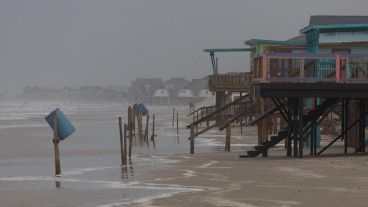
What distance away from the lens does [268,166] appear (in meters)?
18.7

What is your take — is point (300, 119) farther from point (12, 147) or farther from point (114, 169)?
point (12, 147)

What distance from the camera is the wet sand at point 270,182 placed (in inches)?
492

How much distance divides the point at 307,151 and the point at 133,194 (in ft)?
42.7

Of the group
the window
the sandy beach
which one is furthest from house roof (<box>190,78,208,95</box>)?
the sandy beach

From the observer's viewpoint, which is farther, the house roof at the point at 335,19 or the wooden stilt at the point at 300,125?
the house roof at the point at 335,19

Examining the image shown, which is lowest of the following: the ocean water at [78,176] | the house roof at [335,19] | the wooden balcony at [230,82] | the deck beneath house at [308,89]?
the ocean water at [78,176]

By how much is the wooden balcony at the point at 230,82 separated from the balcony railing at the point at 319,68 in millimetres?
15409

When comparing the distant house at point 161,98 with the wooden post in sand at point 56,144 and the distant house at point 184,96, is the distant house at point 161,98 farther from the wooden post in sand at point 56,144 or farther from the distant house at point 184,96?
the wooden post in sand at point 56,144

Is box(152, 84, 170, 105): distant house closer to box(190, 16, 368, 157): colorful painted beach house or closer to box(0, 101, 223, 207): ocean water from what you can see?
box(0, 101, 223, 207): ocean water

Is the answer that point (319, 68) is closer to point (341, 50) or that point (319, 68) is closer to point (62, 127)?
point (341, 50)

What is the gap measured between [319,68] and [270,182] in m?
7.90

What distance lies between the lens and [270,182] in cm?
1514

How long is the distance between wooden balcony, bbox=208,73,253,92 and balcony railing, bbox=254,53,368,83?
50.6 feet

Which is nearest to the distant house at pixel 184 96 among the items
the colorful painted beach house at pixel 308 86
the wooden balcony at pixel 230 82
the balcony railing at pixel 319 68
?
the wooden balcony at pixel 230 82
